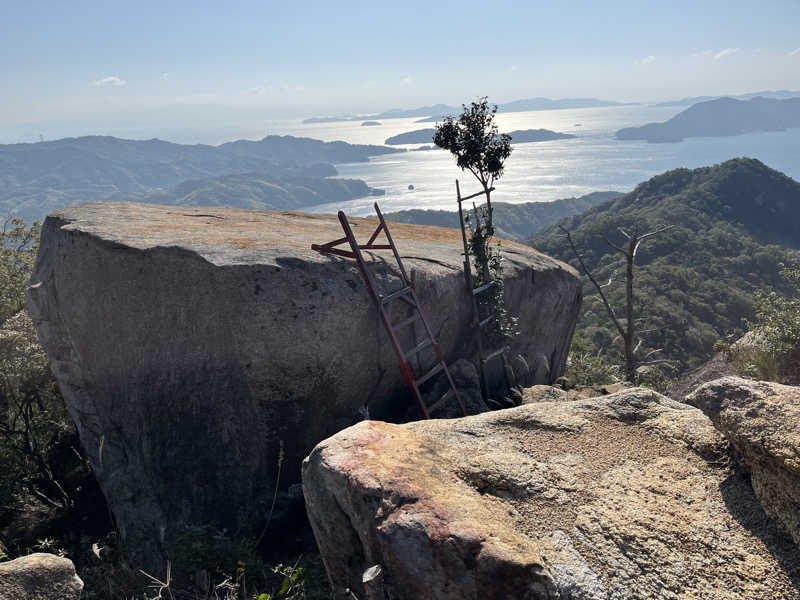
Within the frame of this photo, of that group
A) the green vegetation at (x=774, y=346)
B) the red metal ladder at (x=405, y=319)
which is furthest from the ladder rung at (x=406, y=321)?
the green vegetation at (x=774, y=346)

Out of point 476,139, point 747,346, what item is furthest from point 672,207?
point 476,139

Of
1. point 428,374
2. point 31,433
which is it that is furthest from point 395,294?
point 31,433

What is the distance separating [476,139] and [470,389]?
5.73 meters

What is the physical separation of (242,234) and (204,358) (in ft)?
10.7

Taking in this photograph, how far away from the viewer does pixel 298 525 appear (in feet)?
26.7

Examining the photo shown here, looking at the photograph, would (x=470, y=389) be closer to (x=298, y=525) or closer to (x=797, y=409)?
(x=298, y=525)

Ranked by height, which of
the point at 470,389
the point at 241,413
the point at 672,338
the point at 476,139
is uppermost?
the point at 476,139

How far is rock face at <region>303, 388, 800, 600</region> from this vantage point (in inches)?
147

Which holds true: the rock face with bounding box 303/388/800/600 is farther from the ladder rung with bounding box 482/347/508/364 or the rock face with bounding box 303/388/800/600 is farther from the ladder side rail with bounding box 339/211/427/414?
the ladder rung with bounding box 482/347/508/364

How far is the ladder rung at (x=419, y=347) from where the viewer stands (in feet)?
31.0

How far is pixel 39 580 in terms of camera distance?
5.35 metres

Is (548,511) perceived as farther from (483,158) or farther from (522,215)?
(522,215)

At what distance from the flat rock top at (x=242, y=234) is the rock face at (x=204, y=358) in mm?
78

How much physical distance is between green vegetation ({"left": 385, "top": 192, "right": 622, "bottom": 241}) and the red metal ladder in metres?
103
